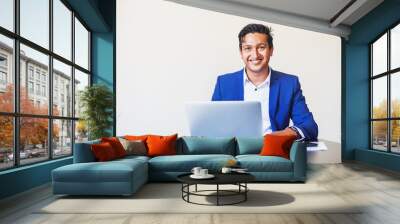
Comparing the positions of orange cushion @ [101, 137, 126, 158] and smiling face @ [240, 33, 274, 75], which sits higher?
smiling face @ [240, 33, 274, 75]

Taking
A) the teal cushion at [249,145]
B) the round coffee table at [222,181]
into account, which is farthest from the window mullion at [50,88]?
the teal cushion at [249,145]

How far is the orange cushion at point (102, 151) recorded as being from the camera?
5.39 meters

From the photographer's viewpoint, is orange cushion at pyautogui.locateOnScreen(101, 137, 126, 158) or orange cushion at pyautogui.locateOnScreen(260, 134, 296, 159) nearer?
orange cushion at pyautogui.locateOnScreen(101, 137, 126, 158)

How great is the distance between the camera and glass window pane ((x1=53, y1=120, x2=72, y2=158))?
A: 625 centimetres

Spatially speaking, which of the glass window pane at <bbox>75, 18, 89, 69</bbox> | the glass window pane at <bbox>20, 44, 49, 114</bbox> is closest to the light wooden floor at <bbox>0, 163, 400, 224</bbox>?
the glass window pane at <bbox>20, 44, 49, 114</bbox>

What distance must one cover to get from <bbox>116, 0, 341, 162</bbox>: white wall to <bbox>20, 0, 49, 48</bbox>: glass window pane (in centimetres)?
248

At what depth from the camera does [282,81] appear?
8203mm

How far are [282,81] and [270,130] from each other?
42.2 inches

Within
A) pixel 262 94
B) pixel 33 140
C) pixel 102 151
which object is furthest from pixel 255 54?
pixel 33 140

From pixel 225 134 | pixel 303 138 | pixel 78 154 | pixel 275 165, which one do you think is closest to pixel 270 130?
pixel 303 138

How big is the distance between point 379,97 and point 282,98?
2219mm

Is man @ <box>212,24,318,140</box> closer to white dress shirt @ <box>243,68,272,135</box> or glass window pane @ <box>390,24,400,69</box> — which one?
white dress shirt @ <box>243,68,272,135</box>

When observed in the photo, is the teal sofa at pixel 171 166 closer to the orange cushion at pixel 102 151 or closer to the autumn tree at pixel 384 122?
the orange cushion at pixel 102 151

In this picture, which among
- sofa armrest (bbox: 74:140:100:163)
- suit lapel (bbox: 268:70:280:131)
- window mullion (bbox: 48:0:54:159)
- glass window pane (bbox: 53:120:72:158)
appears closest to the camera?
sofa armrest (bbox: 74:140:100:163)
